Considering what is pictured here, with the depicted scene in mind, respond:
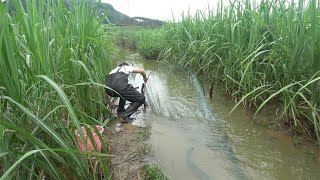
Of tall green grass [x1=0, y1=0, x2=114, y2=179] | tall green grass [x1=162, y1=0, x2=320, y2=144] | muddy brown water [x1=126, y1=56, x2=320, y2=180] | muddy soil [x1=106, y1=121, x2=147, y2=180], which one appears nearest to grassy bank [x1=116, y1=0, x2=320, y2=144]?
tall green grass [x1=162, y1=0, x2=320, y2=144]

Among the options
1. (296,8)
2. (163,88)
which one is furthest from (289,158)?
(163,88)

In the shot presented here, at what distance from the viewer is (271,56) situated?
3553 mm

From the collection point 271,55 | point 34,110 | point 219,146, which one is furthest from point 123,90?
point 34,110

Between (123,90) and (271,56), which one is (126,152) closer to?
(123,90)

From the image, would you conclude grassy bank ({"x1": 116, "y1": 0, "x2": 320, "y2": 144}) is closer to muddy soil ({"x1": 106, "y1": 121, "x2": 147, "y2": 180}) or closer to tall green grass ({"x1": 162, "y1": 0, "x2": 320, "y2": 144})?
tall green grass ({"x1": 162, "y1": 0, "x2": 320, "y2": 144})

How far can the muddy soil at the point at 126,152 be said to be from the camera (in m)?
2.36

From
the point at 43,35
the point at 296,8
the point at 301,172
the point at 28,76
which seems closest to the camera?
the point at 28,76

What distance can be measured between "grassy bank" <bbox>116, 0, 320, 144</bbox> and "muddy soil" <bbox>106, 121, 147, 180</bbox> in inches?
44.3

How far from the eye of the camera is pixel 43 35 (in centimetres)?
181

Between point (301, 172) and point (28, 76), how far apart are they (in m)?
2.41

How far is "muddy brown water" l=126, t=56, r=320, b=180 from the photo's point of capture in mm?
2551

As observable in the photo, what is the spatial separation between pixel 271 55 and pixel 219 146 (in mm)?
1397

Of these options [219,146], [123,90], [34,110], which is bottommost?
[219,146]

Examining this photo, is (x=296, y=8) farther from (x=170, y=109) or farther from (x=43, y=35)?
(x=43, y=35)
